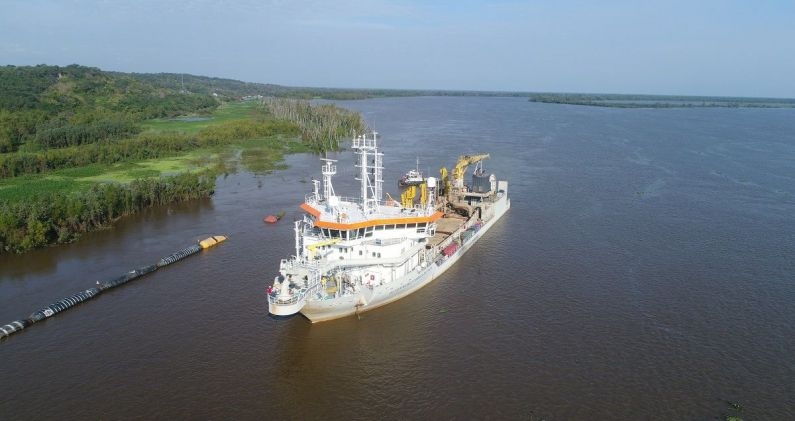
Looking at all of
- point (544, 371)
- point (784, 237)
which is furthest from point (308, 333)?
point (784, 237)

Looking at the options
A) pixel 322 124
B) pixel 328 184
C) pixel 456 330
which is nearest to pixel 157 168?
pixel 322 124

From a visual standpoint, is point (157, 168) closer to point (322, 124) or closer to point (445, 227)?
point (445, 227)

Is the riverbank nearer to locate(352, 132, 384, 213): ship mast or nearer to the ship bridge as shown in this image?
the ship bridge

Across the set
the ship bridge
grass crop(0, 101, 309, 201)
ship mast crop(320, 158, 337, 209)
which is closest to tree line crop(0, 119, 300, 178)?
grass crop(0, 101, 309, 201)

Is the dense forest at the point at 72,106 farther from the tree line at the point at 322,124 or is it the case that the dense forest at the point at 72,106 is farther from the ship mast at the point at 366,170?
the ship mast at the point at 366,170

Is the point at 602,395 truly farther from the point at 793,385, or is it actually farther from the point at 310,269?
the point at 310,269
